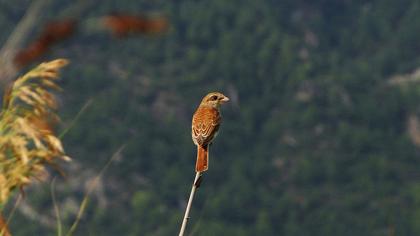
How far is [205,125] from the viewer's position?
8320 mm

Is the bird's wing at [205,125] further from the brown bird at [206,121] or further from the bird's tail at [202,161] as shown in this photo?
the bird's tail at [202,161]

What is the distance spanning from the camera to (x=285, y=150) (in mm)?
98250

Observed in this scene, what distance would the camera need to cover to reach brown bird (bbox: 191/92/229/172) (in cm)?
808

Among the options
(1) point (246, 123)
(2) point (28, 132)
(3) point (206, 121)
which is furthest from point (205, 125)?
(1) point (246, 123)

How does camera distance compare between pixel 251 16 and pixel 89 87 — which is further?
pixel 251 16

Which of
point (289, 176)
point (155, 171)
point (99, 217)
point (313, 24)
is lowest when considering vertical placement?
point (99, 217)

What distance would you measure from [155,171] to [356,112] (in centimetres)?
1987

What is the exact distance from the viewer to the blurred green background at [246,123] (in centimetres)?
8456

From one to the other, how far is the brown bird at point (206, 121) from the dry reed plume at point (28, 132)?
154 centimetres

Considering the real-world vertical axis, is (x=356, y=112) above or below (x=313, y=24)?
below

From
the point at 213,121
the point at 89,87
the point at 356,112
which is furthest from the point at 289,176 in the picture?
the point at 213,121

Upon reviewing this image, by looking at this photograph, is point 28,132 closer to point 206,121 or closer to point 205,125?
point 205,125

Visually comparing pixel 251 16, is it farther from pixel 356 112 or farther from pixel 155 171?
pixel 155 171

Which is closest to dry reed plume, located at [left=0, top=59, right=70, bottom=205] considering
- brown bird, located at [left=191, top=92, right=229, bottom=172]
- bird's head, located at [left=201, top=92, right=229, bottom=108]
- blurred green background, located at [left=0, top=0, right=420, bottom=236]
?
brown bird, located at [left=191, top=92, right=229, bottom=172]
